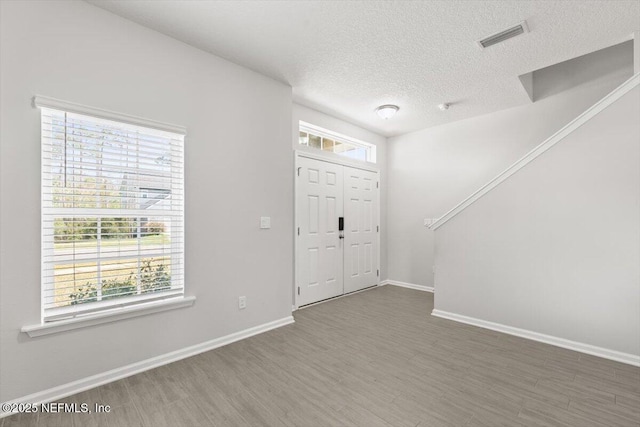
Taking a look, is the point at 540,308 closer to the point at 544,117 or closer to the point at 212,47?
the point at 544,117

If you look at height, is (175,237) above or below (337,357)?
above

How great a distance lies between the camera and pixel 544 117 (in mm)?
3861

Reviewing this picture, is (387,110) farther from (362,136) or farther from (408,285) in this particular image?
(408,285)

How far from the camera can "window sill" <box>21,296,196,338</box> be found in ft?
6.40

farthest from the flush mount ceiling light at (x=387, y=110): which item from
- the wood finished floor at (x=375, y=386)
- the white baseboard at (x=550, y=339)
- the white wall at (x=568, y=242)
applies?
the wood finished floor at (x=375, y=386)

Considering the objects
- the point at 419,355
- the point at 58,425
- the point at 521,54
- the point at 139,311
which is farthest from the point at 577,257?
the point at 58,425

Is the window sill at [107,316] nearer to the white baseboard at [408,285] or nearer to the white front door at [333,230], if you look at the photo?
the white front door at [333,230]

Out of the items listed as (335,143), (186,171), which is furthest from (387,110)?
(186,171)

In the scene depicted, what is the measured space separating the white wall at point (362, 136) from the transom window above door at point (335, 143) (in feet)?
0.25

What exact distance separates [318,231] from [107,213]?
2.65 metres

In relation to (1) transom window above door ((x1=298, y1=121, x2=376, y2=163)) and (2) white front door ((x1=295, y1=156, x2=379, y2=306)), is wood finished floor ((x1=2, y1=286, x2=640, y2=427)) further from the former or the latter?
(1) transom window above door ((x1=298, y1=121, x2=376, y2=163))

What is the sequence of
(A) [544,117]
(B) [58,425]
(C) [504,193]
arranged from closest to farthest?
(B) [58,425], (C) [504,193], (A) [544,117]

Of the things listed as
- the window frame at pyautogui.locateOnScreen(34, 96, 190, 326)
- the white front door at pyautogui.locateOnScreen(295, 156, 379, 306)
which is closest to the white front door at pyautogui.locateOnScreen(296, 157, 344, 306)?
the white front door at pyautogui.locateOnScreen(295, 156, 379, 306)

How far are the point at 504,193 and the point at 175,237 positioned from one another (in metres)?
3.46
